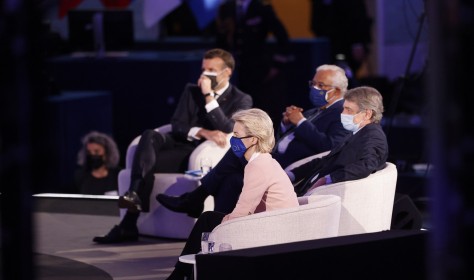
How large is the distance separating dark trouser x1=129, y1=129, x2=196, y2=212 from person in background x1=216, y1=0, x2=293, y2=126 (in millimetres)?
3384

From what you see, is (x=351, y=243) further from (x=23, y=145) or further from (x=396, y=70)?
(x=396, y=70)

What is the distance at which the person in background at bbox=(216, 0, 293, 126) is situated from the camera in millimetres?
10750

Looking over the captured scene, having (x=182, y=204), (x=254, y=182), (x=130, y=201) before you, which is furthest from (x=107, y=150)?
(x=254, y=182)

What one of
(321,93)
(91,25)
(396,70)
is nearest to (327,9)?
(396,70)

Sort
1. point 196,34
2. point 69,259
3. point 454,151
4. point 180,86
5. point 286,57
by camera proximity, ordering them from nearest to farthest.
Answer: point 454,151, point 69,259, point 180,86, point 286,57, point 196,34

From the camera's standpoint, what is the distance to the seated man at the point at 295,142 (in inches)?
247

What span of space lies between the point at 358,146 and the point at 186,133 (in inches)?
78.9

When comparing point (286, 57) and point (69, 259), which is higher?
point (286, 57)

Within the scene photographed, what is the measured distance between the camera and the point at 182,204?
6531 mm

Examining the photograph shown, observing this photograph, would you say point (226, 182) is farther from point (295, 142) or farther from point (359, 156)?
point (359, 156)

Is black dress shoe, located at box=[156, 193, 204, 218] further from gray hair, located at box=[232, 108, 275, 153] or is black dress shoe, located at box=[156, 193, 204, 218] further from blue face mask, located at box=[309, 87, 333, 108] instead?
gray hair, located at box=[232, 108, 275, 153]

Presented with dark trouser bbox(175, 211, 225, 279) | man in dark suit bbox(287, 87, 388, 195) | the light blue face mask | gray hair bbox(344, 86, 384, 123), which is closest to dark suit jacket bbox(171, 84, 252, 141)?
man in dark suit bbox(287, 87, 388, 195)

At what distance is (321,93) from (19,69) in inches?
185

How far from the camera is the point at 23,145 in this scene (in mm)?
2102
